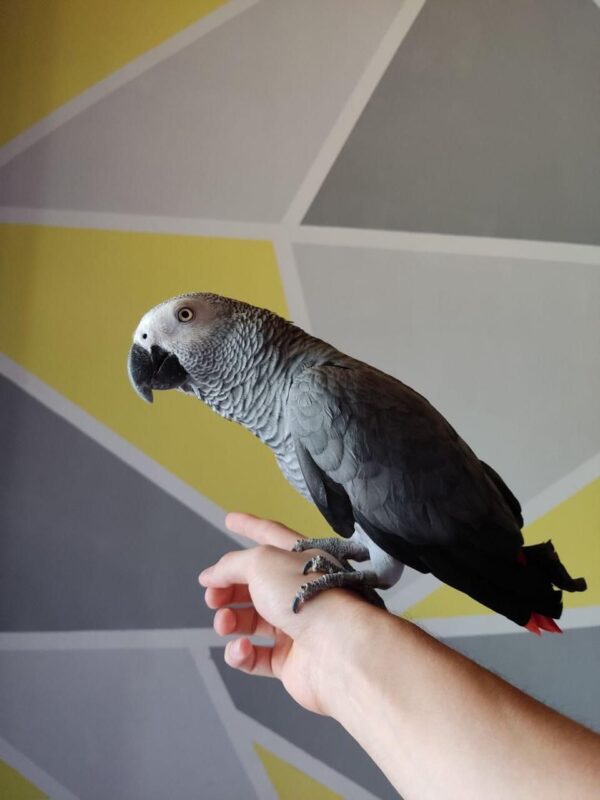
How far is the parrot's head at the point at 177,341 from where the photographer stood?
Result: 666 millimetres

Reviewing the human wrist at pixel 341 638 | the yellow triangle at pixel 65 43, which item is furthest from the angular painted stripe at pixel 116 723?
the yellow triangle at pixel 65 43

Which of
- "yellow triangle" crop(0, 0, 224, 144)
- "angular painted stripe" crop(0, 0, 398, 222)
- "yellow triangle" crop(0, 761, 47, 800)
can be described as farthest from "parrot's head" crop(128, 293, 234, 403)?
"yellow triangle" crop(0, 761, 47, 800)

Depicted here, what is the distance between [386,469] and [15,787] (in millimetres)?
1174

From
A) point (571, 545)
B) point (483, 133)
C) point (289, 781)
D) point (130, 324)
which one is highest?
point (483, 133)

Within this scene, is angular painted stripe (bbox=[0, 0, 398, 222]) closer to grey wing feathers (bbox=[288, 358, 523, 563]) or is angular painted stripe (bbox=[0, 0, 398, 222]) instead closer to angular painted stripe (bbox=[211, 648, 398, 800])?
grey wing feathers (bbox=[288, 358, 523, 563])

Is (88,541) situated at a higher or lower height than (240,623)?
higher

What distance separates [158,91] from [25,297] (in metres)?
0.52

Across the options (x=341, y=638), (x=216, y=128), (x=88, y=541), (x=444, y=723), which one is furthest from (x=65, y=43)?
(x=444, y=723)

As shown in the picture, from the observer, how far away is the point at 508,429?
1.28m

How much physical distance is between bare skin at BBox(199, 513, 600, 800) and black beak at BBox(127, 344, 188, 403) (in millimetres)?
224

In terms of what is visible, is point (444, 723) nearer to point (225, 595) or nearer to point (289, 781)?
point (225, 595)

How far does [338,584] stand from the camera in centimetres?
63

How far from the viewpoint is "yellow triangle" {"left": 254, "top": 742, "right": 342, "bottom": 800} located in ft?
4.04

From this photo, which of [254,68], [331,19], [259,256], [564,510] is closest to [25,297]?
[259,256]
